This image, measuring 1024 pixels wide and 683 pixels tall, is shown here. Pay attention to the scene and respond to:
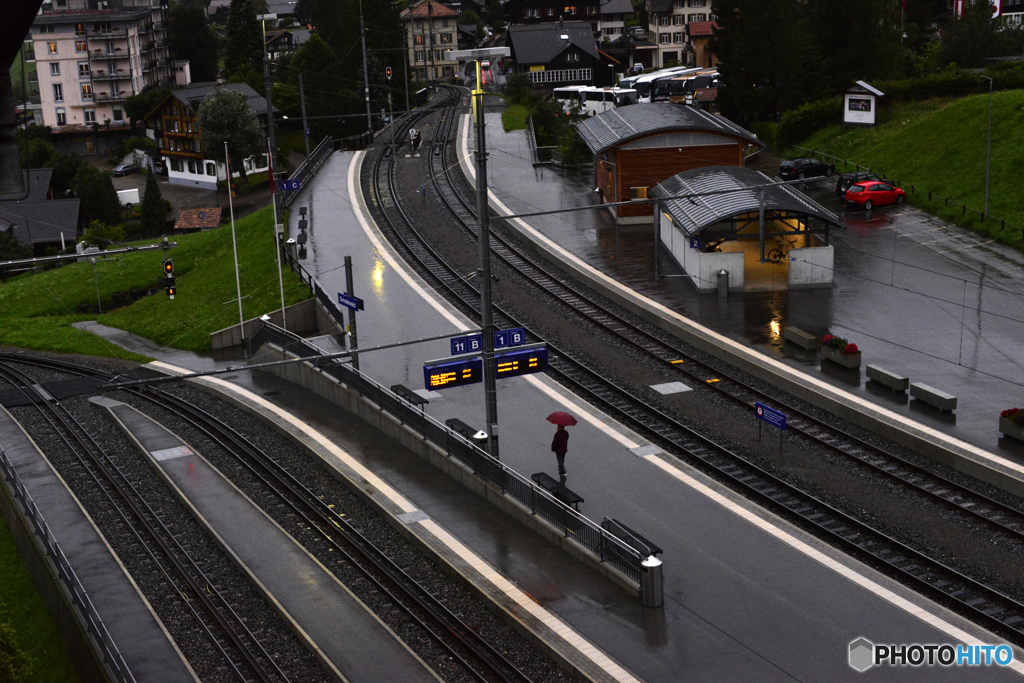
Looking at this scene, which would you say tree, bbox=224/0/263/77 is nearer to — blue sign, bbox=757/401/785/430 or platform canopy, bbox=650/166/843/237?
platform canopy, bbox=650/166/843/237

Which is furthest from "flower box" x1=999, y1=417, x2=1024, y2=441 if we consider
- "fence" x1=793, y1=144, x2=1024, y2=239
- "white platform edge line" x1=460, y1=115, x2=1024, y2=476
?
"fence" x1=793, y1=144, x2=1024, y2=239

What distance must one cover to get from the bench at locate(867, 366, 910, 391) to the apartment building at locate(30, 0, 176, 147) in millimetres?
106040

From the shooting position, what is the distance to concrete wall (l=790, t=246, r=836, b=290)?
3844 cm

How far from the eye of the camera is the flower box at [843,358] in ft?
99.8

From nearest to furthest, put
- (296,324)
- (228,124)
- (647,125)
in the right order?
(296,324)
(647,125)
(228,124)

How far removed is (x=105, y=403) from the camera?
38312 mm

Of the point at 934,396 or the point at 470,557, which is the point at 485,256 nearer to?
the point at 470,557

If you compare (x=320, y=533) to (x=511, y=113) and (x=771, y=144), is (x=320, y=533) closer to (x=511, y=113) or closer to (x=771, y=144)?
(x=771, y=144)

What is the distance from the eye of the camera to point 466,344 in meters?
24.4

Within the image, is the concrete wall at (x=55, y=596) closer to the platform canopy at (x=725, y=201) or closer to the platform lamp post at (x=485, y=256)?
the platform lamp post at (x=485, y=256)

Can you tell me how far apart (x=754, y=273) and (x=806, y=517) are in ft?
56.9

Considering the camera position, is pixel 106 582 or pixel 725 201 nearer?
pixel 106 582

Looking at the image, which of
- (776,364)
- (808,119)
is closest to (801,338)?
(776,364)

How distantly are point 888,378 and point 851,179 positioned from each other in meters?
24.4
